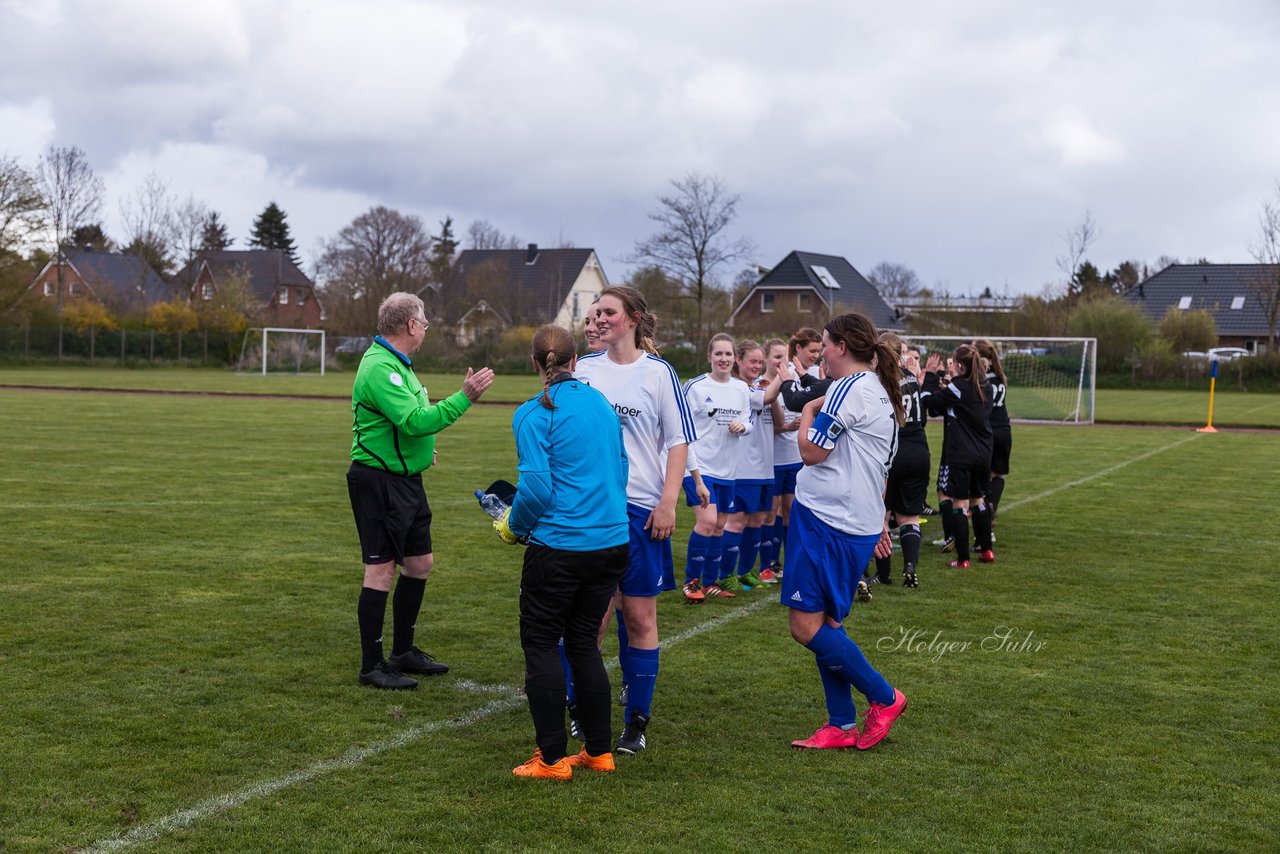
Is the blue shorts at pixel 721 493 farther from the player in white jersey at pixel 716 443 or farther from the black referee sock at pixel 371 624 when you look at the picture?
the black referee sock at pixel 371 624

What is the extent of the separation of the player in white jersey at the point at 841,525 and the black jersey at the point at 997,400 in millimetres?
5074

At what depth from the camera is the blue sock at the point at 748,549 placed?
29.4 ft

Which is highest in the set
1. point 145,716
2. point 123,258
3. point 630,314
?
point 123,258

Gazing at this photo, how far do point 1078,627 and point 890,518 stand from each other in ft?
8.33

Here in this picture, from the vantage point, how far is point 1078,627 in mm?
7762

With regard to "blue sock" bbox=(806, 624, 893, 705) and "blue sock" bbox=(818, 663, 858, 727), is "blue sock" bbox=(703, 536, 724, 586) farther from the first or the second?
"blue sock" bbox=(806, 624, 893, 705)

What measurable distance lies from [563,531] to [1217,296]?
249 feet

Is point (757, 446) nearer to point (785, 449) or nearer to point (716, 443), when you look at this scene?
point (716, 443)

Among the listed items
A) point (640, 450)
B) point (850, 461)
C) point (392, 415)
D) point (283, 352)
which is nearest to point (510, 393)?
point (283, 352)

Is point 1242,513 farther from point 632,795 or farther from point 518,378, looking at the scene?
point 518,378

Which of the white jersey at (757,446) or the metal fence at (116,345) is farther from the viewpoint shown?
the metal fence at (116,345)

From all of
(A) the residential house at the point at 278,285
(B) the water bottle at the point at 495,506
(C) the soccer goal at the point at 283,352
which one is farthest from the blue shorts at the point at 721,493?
(A) the residential house at the point at 278,285

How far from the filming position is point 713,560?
8.44 metres

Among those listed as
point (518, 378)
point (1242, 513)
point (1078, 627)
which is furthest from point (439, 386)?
point (1078, 627)
